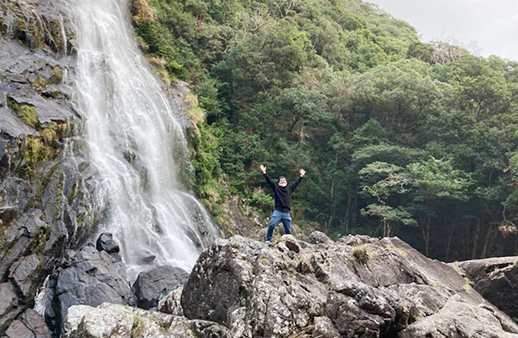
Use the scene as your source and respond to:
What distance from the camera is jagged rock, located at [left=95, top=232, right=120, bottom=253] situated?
1331cm

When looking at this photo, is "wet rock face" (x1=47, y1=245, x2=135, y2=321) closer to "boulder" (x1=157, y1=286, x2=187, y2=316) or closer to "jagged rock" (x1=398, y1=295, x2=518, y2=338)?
"boulder" (x1=157, y1=286, x2=187, y2=316)

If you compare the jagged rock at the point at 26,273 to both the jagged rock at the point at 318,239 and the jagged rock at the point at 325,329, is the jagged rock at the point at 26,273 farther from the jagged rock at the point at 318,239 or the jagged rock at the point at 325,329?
the jagged rock at the point at 325,329

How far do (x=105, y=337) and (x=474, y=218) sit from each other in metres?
22.8

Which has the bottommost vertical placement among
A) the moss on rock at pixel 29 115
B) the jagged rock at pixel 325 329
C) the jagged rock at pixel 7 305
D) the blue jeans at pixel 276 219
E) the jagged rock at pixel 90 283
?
the jagged rock at pixel 7 305

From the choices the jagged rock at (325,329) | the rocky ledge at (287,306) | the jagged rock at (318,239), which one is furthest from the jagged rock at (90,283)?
the jagged rock at (325,329)

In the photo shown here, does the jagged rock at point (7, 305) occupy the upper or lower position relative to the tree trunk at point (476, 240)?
lower

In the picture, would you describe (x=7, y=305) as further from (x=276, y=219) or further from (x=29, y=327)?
(x=276, y=219)

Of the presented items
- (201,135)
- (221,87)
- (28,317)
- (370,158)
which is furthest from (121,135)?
(370,158)

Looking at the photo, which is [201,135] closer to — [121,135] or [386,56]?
[121,135]

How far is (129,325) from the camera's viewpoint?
20.0 ft

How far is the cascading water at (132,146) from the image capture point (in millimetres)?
15477

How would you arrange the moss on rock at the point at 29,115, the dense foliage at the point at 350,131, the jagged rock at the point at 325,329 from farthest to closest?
the dense foliage at the point at 350,131 < the moss on rock at the point at 29,115 < the jagged rock at the point at 325,329

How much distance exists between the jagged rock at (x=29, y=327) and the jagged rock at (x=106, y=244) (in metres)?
3.32

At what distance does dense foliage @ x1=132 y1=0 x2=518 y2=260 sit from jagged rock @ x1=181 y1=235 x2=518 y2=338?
44.9ft
